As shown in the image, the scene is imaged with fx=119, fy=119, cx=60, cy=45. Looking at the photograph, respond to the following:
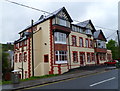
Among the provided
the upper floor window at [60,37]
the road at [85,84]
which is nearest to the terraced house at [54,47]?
the upper floor window at [60,37]

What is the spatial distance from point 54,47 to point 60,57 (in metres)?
2.08

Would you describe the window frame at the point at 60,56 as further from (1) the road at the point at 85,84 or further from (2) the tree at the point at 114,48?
(2) the tree at the point at 114,48

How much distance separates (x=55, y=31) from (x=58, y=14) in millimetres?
3098

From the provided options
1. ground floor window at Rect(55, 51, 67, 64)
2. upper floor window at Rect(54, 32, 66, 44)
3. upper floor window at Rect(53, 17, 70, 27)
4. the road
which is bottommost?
the road

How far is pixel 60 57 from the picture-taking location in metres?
20.4

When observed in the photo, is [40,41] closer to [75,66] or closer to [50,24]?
[50,24]

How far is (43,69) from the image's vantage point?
20094mm

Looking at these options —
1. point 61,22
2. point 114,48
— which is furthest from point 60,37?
point 114,48

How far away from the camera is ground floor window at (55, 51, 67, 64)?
1990cm

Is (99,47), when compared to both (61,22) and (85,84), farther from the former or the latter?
(85,84)

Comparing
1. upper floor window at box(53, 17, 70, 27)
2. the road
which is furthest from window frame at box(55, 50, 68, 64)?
the road

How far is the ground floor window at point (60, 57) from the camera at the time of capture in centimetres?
1990

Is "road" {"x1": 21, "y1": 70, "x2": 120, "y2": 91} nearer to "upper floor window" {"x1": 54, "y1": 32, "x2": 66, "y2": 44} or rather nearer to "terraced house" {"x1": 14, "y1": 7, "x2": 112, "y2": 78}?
"terraced house" {"x1": 14, "y1": 7, "x2": 112, "y2": 78}

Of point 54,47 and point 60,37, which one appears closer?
point 54,47
